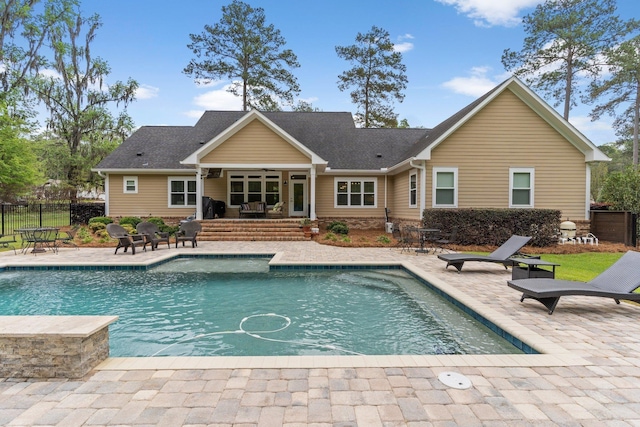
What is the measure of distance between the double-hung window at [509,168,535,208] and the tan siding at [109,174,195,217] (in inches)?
644

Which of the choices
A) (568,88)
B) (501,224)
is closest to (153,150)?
(501,224)

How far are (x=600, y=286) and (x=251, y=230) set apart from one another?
1293 cm

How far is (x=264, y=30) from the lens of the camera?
28.8m

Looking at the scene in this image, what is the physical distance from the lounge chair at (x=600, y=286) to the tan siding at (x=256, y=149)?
12761 mm

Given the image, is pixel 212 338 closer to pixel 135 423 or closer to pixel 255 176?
pixel 135 423

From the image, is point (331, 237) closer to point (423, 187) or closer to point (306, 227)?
point (306, 227)

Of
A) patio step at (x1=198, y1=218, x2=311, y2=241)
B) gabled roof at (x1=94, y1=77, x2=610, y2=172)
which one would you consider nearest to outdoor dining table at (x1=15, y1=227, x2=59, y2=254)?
patio step at (x1=198, y1=218, x2=311, y2=241)

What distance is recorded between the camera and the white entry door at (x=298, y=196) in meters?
20.2

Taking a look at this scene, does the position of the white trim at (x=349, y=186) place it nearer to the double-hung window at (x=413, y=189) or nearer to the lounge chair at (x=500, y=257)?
the double-hung window at (x=413, y=189)

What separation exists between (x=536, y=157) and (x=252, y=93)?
22.4 m

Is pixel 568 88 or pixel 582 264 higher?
pixel 568 88

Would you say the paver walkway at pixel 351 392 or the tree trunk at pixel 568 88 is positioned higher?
the tree trunk at pixel 568 88

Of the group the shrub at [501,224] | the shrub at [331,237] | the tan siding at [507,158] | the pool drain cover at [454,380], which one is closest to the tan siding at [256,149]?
the shrub at [331,237]

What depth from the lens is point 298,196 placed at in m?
20.4
